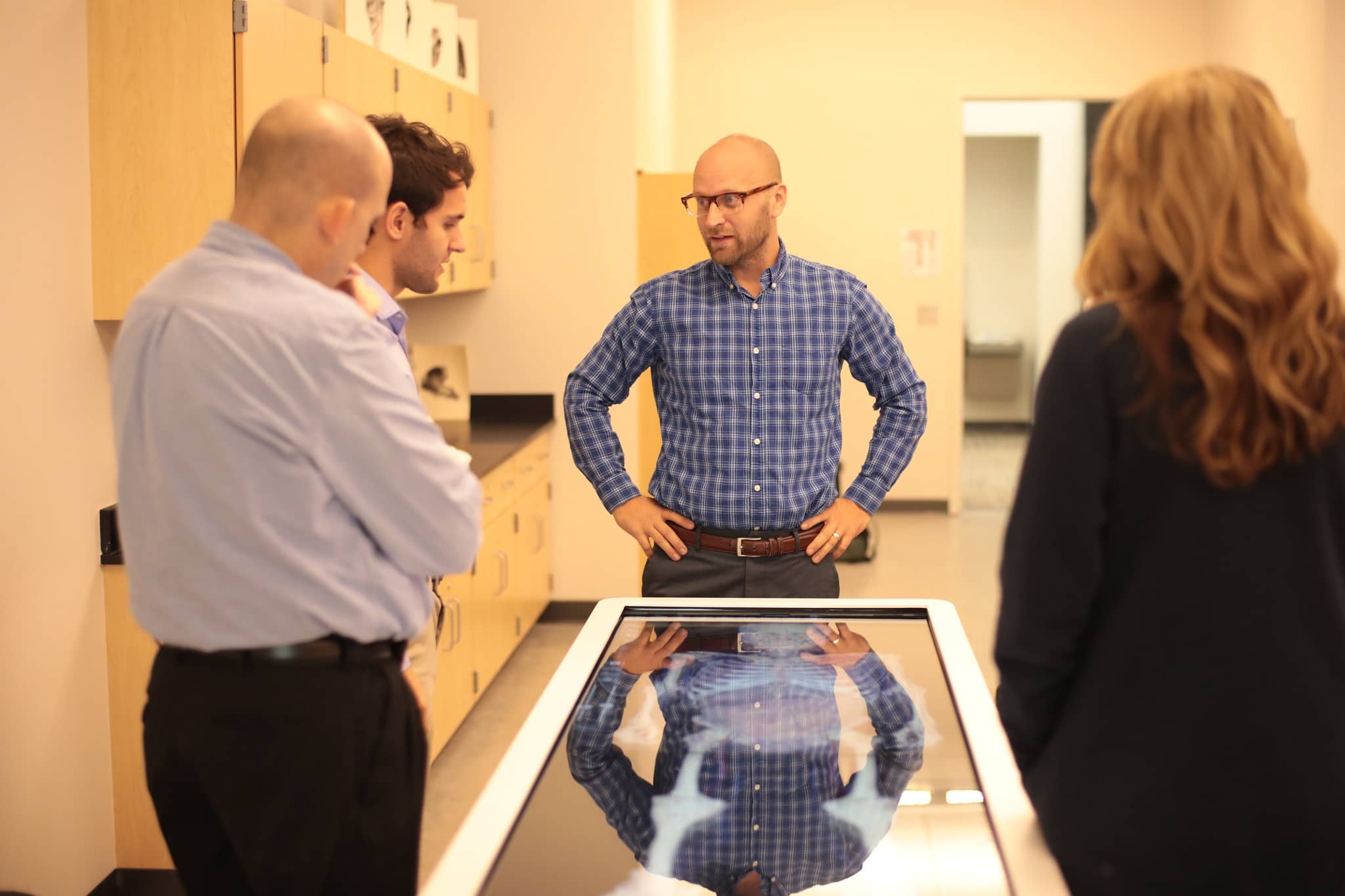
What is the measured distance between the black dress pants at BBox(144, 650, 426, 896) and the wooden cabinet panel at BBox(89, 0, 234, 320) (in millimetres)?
1676

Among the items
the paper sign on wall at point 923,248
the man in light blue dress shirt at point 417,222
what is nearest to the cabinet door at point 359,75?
the man in light blue dress shirt at point 417,222

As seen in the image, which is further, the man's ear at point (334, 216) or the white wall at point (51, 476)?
the white wall at point (51, 476)

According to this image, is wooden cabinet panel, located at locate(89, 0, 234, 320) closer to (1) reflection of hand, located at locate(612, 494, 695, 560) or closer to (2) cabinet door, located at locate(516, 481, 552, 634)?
(1) reflection of hand, located at locate(612, 494, 695, 560)

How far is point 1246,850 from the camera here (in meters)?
1.24

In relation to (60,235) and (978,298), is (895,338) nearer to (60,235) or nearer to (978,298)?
(60,235)

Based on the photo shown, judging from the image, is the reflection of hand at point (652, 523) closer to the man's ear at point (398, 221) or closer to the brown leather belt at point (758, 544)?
the brown leather belt at point (758, 544)

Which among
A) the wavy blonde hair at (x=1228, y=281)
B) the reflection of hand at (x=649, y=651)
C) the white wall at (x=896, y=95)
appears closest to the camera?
the wavy blonde hair at (x=1228, y=281)

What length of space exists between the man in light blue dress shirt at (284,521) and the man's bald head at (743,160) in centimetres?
131

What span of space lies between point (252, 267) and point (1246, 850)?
1179 millimetres

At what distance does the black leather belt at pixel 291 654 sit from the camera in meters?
1.50

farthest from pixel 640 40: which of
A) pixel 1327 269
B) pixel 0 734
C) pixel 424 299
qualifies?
pixel 1327 269

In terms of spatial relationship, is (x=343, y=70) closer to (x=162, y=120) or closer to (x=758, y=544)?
(x=162, y=120)

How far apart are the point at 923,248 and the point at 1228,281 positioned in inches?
278

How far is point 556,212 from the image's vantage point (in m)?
5.58
